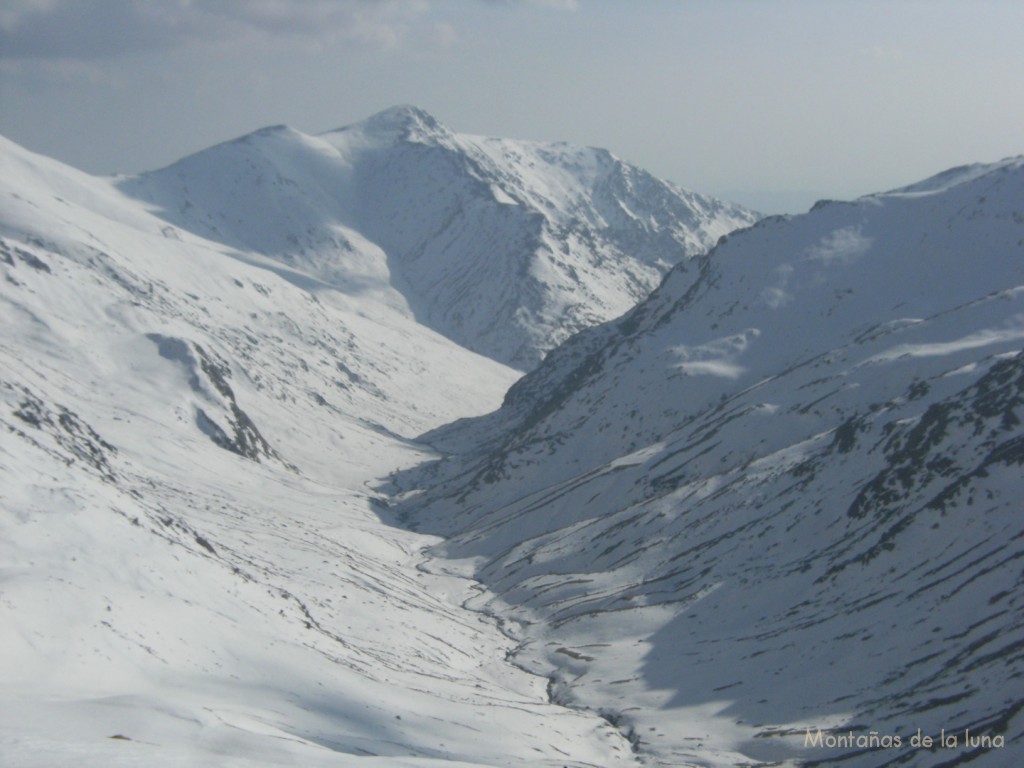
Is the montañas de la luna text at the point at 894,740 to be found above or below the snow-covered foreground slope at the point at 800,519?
below

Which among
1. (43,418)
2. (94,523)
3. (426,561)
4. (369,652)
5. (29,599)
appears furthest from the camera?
(426,561)

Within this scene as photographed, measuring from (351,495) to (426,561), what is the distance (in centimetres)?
4303

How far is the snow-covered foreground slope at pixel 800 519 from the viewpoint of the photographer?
82.5m

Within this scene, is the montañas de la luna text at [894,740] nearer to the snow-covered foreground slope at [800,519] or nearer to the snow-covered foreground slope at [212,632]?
the snow-covered foreground slope at [800,519]

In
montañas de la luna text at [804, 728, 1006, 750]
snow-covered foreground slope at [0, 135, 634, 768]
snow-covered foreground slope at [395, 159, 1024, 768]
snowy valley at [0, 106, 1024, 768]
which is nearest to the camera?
snow-covered foreground slope at [0, 135, 634, 768]

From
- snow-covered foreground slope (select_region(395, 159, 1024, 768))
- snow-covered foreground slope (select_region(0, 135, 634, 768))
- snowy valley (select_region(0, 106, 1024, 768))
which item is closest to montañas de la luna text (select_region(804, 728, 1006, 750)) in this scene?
snow-covered foreground slope (select_region(395, 159, 1024, 768))

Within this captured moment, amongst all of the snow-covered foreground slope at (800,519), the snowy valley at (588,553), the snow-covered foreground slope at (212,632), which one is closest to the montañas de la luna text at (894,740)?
the snow-covered foreground slope at (800,519)

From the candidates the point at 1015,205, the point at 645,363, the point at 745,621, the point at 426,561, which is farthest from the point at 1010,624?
the point at 1015,205

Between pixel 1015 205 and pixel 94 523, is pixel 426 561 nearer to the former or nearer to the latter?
pixel 94 523

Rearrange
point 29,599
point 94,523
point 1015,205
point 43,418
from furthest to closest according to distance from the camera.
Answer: point 1015,205 < point 43,418 < point 94,523 < point 29,599

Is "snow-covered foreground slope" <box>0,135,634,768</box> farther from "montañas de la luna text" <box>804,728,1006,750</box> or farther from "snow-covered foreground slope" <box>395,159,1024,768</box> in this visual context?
"montañas de la luna text" <box>804,728,1006,750</box>

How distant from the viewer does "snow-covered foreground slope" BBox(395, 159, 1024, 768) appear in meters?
82.5

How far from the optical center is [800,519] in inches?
4599

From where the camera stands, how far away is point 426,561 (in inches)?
6122
